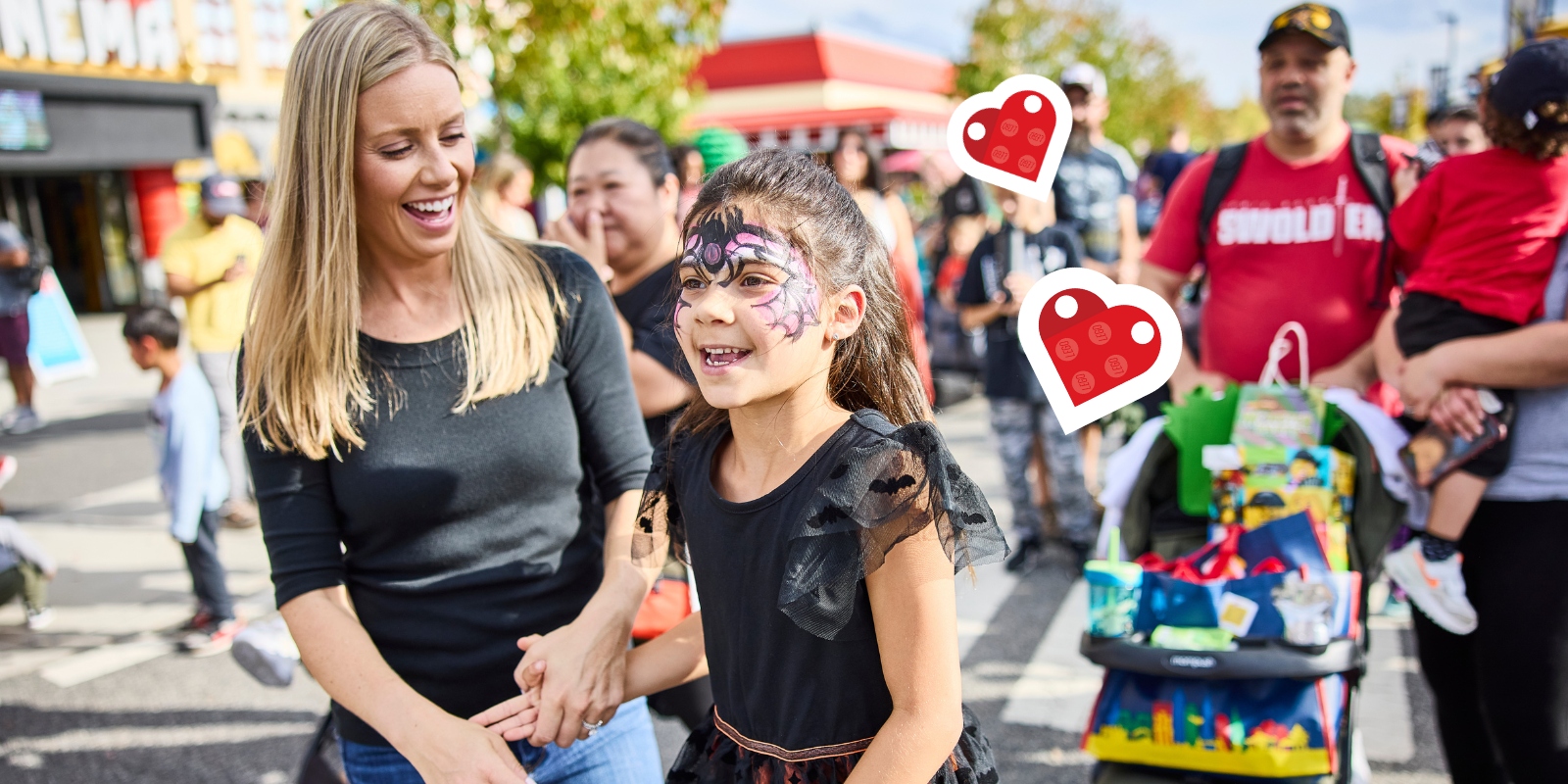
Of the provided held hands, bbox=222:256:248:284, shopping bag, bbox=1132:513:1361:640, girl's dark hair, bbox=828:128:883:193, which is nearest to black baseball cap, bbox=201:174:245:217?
held hands, bbox=222:256:248:284

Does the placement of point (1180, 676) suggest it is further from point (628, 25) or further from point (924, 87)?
point (924, 87)

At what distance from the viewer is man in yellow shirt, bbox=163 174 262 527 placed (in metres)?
6.26

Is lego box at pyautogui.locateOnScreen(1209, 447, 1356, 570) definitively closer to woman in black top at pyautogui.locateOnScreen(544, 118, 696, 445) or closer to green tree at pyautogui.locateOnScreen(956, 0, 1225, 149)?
woman in black top at pyautogui.locateOnScreen(544, 118, 696, 445)

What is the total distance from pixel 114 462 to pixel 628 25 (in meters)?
6.04

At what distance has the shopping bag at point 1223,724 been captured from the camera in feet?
7.14

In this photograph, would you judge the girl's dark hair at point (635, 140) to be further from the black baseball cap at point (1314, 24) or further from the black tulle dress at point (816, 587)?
the black baseball cap at point (1314, 24)

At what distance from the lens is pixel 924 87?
37531 millimetres

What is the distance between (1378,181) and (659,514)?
7.29 feet

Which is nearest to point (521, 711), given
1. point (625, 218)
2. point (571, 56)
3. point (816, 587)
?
point (816, 587)

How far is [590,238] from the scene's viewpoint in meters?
2.83

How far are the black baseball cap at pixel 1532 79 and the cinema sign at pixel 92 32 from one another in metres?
18.6

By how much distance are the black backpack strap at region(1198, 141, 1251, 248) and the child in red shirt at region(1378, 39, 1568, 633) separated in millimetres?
485

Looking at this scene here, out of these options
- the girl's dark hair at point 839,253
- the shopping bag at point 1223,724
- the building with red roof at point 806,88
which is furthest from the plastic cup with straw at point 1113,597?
the building with red roof at point 806,88

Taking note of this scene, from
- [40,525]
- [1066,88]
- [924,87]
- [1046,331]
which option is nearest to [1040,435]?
[1066,88]
